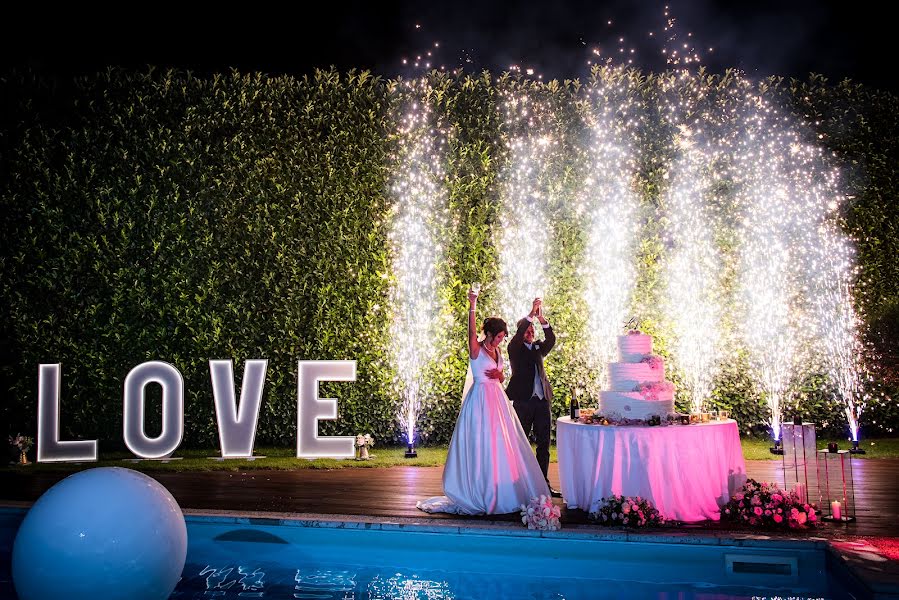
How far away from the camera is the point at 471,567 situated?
17.4ft

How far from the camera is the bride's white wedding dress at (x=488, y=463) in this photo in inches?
240

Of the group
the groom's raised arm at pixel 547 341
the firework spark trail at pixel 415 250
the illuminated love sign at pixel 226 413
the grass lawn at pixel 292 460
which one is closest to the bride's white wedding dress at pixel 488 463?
the groom's raised arm at pixel 547 341

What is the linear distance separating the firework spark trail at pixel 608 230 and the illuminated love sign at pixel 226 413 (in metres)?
3.63

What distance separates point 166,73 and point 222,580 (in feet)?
25.7

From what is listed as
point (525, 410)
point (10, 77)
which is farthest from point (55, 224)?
point (525, 410)

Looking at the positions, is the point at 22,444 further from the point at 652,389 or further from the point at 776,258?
the point at 776,258

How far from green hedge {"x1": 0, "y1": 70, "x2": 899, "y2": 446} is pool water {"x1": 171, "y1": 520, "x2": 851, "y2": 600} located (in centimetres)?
462

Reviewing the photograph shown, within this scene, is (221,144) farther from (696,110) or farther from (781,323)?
(781,323)

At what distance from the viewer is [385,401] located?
10.3 metres

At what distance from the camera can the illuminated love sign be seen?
9055 mm

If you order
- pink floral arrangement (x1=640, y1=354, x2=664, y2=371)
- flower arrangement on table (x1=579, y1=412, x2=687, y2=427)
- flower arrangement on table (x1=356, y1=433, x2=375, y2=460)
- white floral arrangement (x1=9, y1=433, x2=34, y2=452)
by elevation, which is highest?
pink floral arrangement (x1=640, y1=354, x2=664, y2=371)

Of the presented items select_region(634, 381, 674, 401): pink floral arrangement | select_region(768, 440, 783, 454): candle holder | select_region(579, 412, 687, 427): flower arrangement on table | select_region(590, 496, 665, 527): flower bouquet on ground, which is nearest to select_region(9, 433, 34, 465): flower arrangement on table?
select_region(579, 412, 687, 427): flower arrangement on table

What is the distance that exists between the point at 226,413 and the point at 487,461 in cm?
430

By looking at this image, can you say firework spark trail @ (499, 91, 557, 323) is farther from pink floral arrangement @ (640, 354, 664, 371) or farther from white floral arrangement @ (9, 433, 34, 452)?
white floral arrangement @ (9, 433, 34, 452)
